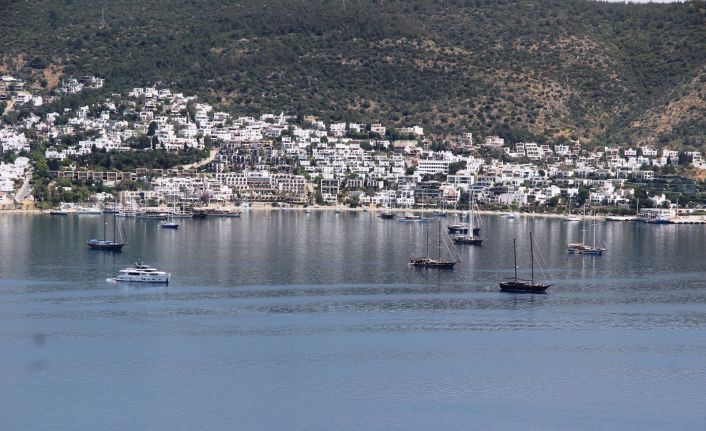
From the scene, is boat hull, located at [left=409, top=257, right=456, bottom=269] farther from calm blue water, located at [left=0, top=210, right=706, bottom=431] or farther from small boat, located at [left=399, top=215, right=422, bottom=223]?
small boat, located at [left=399, top=215, right=422, bottom=223]

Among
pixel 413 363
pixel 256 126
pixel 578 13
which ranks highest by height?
pixel 578 13

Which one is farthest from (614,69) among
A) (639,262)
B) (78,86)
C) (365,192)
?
(639,262)

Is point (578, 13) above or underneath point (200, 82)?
above

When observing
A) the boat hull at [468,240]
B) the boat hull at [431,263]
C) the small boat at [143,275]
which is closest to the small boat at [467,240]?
the boat hull at [468,240]

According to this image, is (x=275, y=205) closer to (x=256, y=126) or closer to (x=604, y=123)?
(x=256, y=126)

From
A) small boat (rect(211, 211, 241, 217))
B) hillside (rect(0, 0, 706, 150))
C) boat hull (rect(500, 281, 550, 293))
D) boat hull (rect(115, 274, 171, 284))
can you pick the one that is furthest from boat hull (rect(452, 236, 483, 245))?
hillside (rect(0, 0, 706, 150))

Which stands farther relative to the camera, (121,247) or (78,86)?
(78,86)

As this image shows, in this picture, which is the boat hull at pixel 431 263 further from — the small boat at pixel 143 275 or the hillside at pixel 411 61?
the hillside at pixel 411 61
